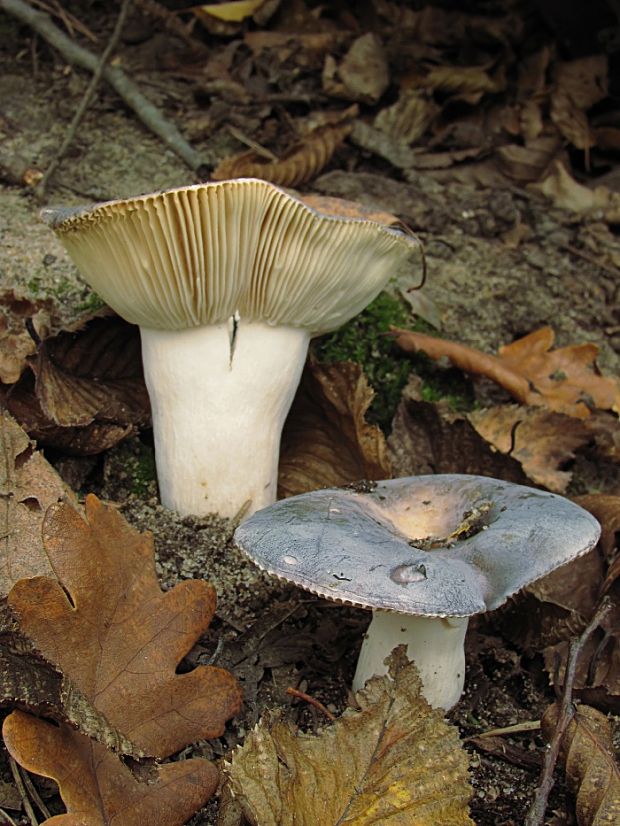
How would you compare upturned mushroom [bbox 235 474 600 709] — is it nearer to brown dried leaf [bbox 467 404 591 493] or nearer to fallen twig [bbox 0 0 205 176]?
brown dried leaf [bbox 467 404 591 493]

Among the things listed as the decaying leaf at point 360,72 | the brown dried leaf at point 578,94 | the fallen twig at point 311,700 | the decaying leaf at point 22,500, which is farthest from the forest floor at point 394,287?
the brown dried leaf at point 578,94

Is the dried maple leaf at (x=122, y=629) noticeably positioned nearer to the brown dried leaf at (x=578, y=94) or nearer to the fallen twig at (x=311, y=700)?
the fallen twig at (x=311, y=700)

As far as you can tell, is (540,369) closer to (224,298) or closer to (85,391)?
(224,298)

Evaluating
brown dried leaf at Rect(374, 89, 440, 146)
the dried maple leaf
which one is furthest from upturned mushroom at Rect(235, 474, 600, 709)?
brown dried leaf at Rect(374, 89, 440, 146)

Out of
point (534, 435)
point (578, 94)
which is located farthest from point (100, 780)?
point (578, 94)

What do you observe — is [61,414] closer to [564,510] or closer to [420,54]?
[564,510]

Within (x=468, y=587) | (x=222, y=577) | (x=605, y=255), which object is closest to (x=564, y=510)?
(x=468, y=587)

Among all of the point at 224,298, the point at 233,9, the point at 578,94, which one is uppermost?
the point at 233,9
